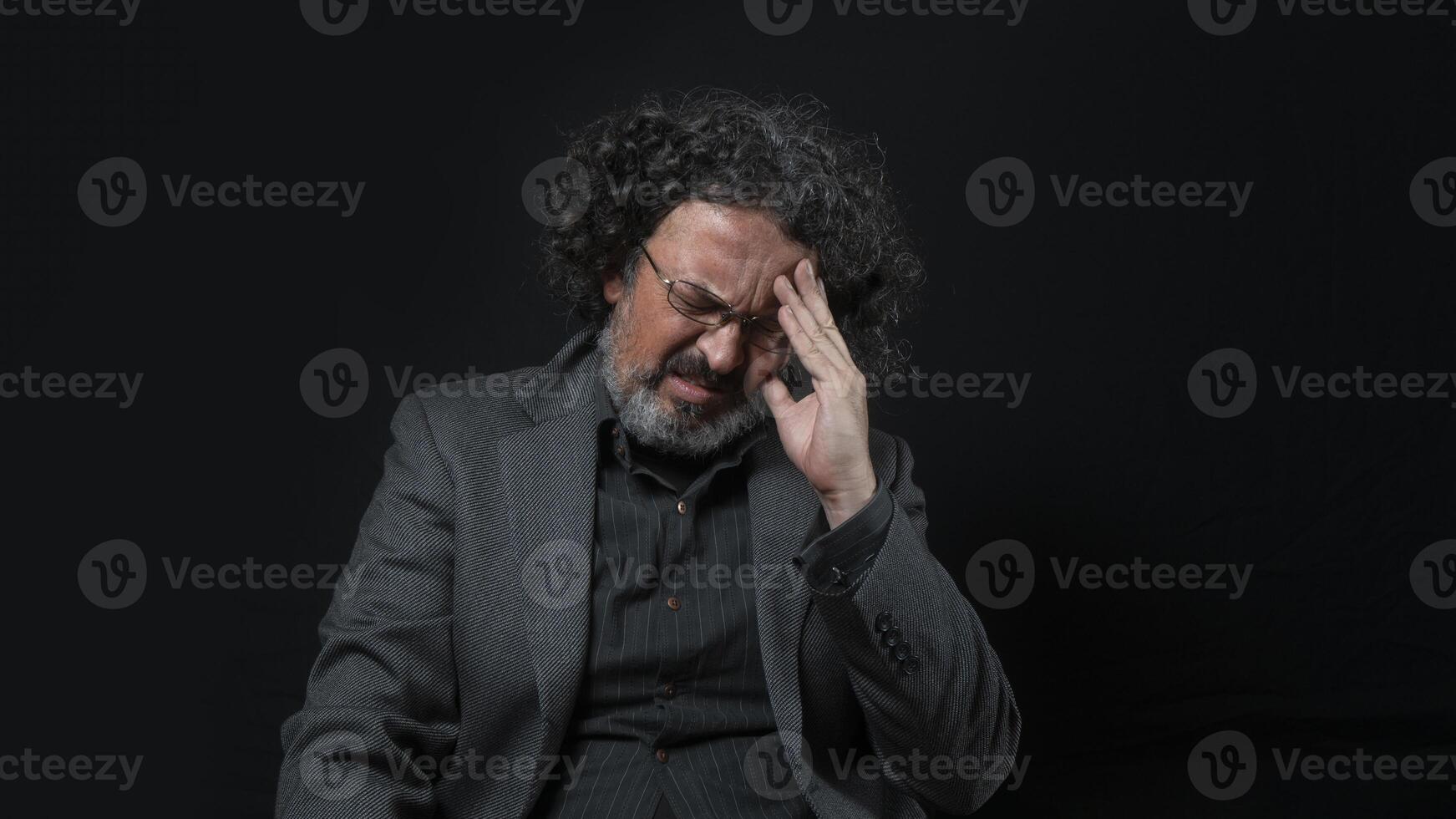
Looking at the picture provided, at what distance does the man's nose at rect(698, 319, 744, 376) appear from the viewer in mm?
2516

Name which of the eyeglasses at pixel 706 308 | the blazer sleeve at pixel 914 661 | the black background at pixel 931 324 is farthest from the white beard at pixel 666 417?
the black background at pixel 931 324

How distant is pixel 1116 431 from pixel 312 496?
2078 millimetres

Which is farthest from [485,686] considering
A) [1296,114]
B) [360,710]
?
[1296,114]

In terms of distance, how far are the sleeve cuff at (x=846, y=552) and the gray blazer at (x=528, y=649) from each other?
2 centimetres

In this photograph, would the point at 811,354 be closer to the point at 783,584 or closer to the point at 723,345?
the point at 723,345

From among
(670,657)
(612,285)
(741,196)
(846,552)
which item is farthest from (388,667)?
(741,196)

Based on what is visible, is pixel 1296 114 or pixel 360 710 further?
pixel 1296 114

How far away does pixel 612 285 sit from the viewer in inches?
111

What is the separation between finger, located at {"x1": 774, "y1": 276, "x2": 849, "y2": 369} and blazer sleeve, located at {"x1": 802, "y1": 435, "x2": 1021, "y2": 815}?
23cm

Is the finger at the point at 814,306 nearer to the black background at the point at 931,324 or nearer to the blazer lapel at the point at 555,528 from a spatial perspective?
the blazer lapel at the point at 555,528

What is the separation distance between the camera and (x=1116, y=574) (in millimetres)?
3676

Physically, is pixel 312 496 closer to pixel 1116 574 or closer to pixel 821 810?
pixel 821 810

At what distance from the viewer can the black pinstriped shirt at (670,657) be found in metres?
2.41

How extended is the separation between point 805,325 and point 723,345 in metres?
0.15
